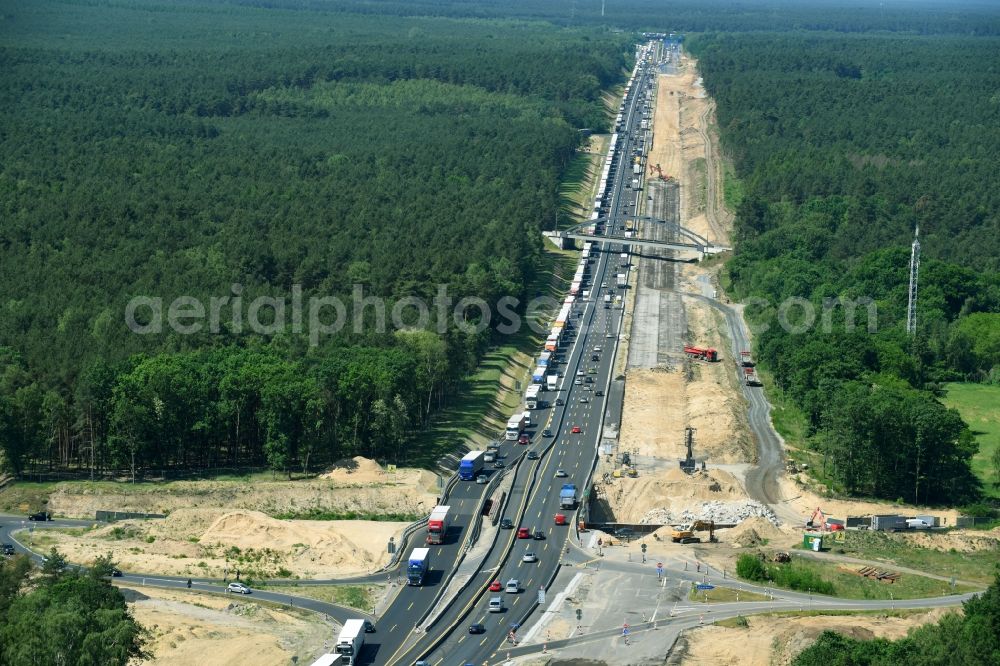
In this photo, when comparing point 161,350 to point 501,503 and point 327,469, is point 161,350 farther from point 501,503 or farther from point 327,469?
point 501,503

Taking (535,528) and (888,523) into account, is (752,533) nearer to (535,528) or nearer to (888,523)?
(888,523)

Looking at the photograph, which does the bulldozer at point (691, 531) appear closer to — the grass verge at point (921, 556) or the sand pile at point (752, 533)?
the sand pile at point (752, 533)

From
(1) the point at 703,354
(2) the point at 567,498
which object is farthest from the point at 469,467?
(1) the point at 703,354

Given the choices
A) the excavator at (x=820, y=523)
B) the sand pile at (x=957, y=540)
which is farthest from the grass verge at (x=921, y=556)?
the excavator at (x=820, y=523)

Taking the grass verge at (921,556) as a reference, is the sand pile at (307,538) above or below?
below

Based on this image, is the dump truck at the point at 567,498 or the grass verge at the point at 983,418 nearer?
the dump truck at the point at 567,498

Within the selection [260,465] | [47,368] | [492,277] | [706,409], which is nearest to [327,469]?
[260,465]

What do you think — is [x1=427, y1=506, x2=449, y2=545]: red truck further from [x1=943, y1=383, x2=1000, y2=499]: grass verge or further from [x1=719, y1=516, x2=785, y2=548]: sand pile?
[x1=943, y1=383, x2=1000, y2=499]: grass verge
